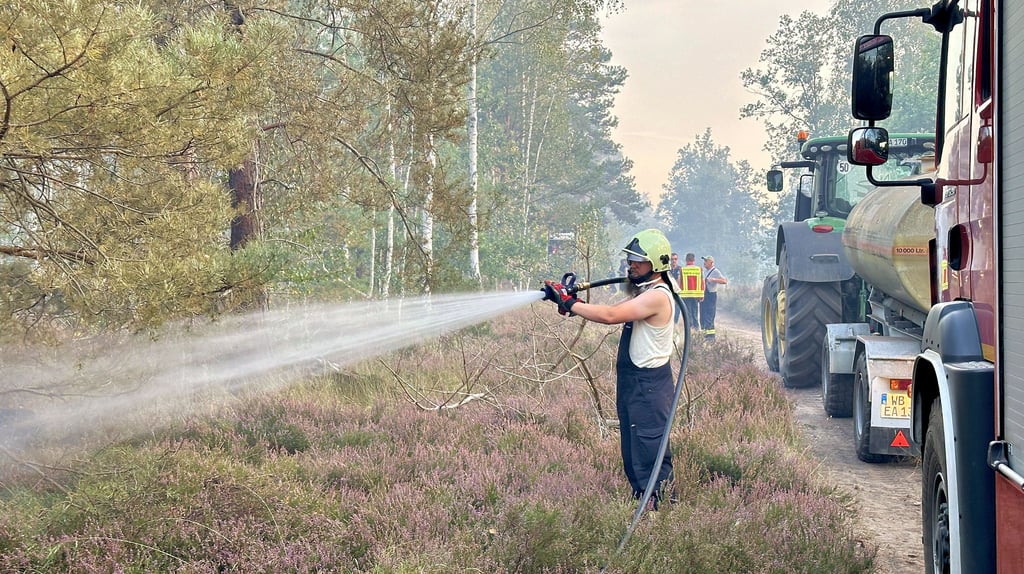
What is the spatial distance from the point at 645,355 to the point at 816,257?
17.9 ft

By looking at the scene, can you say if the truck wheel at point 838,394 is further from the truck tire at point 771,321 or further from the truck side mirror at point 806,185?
the truck tire at point 771,321

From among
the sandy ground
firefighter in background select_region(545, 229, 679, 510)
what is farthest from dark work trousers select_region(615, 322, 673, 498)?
the sandy ground

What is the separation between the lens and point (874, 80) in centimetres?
379

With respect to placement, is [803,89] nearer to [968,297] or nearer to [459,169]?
[459,169]

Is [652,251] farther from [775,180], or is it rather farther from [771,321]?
[771,321]

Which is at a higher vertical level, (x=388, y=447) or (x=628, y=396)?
(x=628, y=396)

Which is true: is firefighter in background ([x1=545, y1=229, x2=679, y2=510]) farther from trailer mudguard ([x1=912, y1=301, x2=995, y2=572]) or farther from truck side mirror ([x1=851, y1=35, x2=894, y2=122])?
trailer mudguard ([x1=912, y1=301, x2=995, y2=572])

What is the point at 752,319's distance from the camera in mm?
28672

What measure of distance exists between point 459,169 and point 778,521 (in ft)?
94.5

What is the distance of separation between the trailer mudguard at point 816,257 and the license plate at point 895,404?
3.36m

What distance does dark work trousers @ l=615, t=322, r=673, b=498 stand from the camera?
18.3 ft

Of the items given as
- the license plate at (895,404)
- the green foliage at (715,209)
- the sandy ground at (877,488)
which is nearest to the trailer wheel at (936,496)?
the sandy ground at (877,488)

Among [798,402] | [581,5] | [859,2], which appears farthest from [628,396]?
[859,2]

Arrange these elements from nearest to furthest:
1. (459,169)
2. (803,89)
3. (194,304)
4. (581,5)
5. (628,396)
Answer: (194,304) → (628,396) → (581,5) → (459,169) → (803,89)
